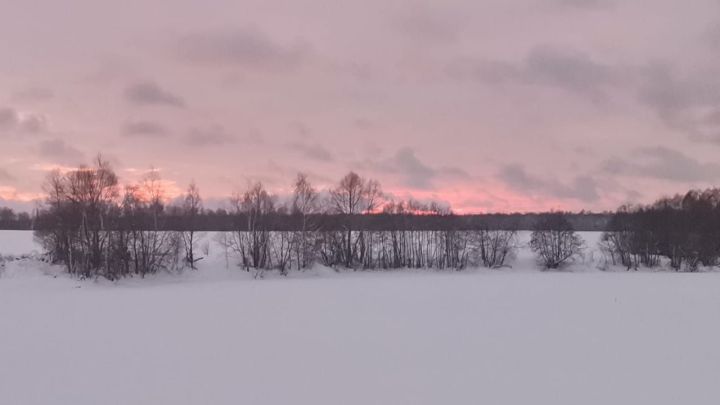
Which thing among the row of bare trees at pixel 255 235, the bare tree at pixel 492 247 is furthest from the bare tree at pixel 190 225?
the bare tree at pixel 492 247

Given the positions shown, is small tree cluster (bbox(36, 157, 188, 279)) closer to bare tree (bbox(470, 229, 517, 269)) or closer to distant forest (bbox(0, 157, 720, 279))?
distant forest (bbox(0, 157, 720, 279))

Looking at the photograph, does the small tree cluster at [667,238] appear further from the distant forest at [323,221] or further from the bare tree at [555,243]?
the distant forest at [323,221]

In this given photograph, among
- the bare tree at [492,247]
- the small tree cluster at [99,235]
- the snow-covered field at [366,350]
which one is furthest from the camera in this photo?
the bare tree at [492,247]

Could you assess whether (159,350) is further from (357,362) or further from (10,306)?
(10,306)

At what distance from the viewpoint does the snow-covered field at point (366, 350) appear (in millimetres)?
12195

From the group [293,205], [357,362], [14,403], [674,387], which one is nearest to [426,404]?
[357,362]

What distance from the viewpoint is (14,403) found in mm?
11633

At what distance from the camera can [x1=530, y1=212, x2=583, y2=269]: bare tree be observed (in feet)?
218

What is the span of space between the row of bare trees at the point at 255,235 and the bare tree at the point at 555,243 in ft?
11.2

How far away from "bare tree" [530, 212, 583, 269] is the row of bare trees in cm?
341

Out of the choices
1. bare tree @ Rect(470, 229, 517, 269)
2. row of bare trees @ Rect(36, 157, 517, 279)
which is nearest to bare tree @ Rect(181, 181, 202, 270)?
row of bare trees @ Rect(36, 157, 517, 279)

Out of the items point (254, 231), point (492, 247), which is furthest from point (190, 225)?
point (492, 247)

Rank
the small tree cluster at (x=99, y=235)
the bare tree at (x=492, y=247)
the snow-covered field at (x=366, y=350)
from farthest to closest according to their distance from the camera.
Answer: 1. the bare tree at (x=492, y=247)
2. the small tree cluster at (x=99, y=235)
3. the snow-covered field at (x=366, y=350)

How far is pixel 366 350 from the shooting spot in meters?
16.6
